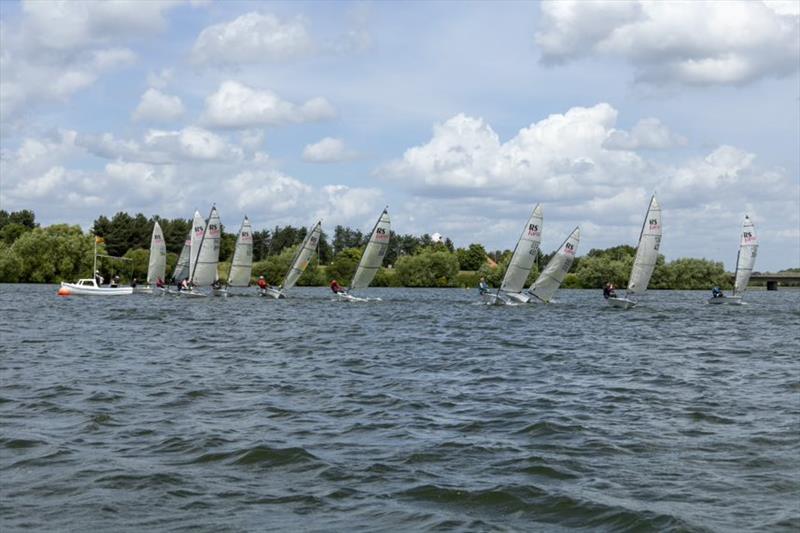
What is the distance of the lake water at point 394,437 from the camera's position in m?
10.3

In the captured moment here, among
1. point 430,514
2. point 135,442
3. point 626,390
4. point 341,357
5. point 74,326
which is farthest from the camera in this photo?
point 74,326

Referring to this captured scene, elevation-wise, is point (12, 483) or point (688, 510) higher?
point (688, 510)

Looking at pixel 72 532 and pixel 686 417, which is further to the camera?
pixel 686 417

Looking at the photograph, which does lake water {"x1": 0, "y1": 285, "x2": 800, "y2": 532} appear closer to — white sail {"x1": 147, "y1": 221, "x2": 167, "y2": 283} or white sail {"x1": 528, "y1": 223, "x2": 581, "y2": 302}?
white sail {"x1": 528, "y1": 223, "x2": 581, "y2": 302}

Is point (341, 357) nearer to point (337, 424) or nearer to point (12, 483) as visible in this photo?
point (337, 424)

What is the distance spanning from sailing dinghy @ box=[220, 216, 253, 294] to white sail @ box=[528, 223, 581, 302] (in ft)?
76.6

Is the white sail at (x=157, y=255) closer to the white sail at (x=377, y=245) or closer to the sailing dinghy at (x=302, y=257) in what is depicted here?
the sailing dinghy at (x=302, y=257)

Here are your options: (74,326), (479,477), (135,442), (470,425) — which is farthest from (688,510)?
(74,326)

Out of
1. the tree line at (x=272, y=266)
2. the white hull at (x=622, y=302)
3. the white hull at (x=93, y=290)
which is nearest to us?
the white hull at (x=622, y=302)

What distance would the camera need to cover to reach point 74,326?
40.2 meters

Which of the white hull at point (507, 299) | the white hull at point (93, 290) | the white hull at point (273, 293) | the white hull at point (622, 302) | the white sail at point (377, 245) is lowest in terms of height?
the white hull at point (93, 290)

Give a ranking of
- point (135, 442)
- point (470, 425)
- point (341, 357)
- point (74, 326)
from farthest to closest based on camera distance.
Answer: point (74, 326) < point (341, 357) < point (470, 425) < point (135, 442)

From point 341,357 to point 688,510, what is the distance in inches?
711

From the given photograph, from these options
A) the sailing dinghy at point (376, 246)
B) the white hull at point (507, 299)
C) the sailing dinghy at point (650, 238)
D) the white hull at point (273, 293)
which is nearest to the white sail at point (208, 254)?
the white hull at point (273, 293)
